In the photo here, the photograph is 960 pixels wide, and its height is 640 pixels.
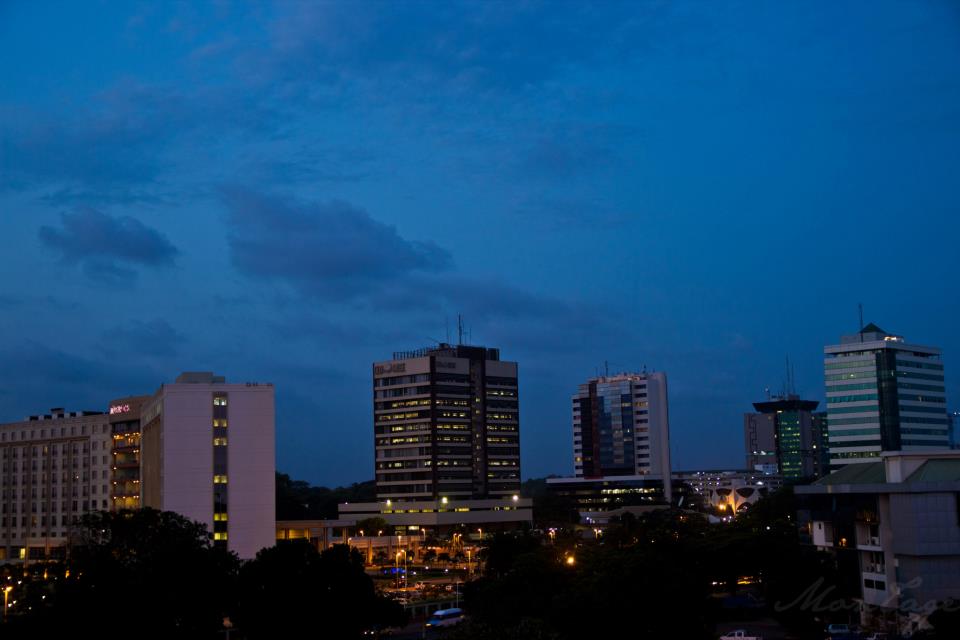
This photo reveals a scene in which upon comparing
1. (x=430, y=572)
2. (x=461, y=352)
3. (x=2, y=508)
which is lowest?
(x=430, y=572)

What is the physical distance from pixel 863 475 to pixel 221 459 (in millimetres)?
51677

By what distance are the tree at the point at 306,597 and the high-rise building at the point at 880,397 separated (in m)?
131

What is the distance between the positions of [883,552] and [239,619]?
1342 inches

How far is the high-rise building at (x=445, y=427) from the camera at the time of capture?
160 meters

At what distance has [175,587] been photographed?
47344mm

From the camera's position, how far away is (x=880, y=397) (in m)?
167

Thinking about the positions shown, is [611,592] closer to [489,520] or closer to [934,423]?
[489,520]

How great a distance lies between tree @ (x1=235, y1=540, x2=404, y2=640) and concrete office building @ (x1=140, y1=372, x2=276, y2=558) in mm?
34055

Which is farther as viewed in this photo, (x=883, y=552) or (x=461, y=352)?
(x=461, y=352)

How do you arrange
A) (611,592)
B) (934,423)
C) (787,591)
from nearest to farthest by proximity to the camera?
(611,592) < (787,591) < (934,423)

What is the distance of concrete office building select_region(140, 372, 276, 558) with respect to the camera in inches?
3290

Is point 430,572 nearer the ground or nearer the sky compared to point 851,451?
nearer the ground

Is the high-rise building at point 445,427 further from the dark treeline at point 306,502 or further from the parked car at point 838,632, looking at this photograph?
the parked car at point 838,632

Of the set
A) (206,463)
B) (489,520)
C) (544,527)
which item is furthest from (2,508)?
(544,527)
